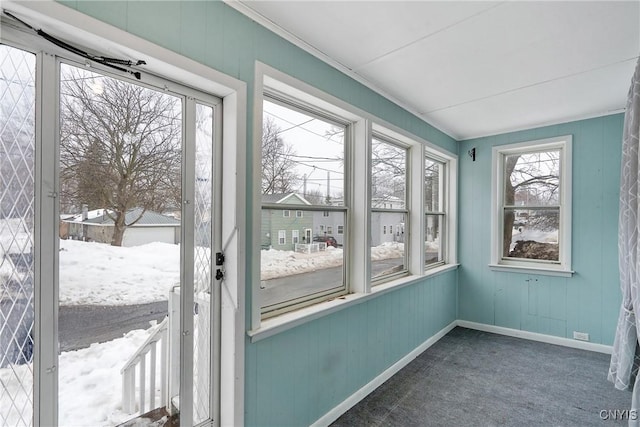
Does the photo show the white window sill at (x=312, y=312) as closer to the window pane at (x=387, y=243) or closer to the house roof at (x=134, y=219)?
the window pane at (x=387, y=243)

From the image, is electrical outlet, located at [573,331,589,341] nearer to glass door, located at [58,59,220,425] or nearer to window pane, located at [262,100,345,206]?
window pane, located at [262,100,345,206]

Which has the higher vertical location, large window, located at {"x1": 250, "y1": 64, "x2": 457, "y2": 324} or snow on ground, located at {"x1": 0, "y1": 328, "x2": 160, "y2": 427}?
large window, located at {"x1": 250, "y1": 64, "x2": 457, "y2": 324}

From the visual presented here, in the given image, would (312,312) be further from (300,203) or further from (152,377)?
(152,377)

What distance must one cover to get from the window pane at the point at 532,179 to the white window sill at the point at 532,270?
771mm

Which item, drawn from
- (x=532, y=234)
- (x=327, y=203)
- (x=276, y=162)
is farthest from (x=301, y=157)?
(x=532, y=234)

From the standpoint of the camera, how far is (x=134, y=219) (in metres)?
1.35

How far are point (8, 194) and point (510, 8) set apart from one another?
2.37 metres

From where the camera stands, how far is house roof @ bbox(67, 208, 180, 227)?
121 centimetres

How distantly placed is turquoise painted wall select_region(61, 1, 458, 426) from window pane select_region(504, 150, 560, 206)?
5.87 ft

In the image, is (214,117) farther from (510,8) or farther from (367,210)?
(510,8)

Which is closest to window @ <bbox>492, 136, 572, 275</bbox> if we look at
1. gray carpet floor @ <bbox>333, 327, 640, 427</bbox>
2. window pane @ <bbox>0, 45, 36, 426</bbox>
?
gray carpet floor @ <bbox>333, 327, 640, 427</bbox>

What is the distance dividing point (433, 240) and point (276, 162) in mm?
2643

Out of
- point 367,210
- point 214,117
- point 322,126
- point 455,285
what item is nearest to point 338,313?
point 367,210

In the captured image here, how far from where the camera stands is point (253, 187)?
164 centimetres
